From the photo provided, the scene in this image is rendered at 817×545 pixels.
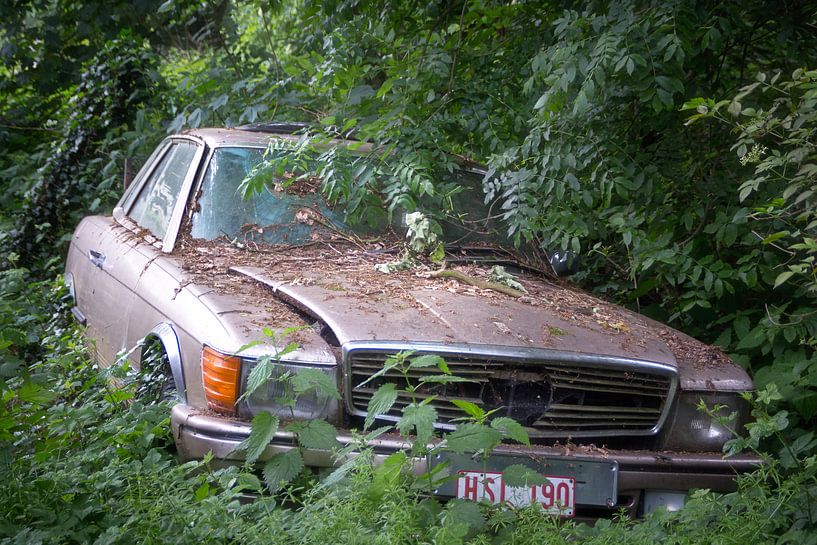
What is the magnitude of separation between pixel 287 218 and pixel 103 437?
148cm

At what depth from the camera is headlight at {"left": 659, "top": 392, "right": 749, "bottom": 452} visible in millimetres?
3281

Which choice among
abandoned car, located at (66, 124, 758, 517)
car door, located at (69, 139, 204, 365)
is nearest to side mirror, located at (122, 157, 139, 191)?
car door, located at (69, 139, 204, 365)

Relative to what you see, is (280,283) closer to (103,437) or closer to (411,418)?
(103,437)

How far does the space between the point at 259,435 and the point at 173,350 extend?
2.49 feet

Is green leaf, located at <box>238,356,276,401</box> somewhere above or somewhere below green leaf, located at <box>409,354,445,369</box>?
below

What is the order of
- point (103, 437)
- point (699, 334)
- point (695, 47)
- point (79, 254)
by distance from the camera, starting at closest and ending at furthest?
point (103, 437) < point (695, 47) < point (699, 334) < point (79, 254)

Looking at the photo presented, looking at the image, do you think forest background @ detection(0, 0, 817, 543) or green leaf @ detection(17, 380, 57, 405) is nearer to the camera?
forest background @ detection(0, 0, 817, 543)

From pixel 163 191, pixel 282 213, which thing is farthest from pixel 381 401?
pixel 163 191

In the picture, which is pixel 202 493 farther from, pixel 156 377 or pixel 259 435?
pixel 156 377

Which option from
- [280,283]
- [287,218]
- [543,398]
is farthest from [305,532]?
[287,218]

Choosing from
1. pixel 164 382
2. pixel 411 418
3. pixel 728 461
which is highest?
pixel 411 418

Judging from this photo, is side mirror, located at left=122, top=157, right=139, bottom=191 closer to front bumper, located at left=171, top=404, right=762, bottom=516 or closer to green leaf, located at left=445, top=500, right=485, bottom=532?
front bumper, located at left=171, top=404, right=762, bottom=516

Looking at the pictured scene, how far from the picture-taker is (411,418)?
8.69 ft

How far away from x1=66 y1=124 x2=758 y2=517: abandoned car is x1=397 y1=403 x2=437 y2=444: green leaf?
0.26 meters
